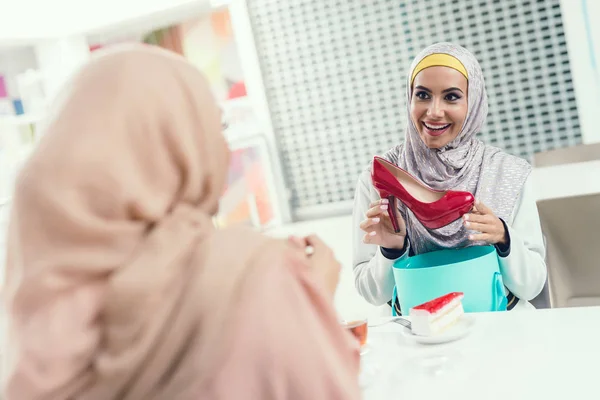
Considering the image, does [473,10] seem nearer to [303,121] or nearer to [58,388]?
[303,121]

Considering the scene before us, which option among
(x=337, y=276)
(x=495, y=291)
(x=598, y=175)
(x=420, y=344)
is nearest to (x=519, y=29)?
(x=598, y=175)

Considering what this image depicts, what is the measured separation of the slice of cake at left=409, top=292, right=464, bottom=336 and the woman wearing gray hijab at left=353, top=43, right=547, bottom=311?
0.29 metres

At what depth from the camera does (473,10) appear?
3.53m

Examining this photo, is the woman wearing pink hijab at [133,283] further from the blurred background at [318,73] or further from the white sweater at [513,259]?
the blurred background at [318,73]

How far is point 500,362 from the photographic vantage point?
36.5 inches

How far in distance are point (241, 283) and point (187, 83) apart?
0.73ft

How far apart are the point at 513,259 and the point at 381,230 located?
0.30 m

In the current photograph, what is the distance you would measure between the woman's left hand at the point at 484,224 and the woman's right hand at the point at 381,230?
0.18 metres

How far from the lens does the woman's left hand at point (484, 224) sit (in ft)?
4.12

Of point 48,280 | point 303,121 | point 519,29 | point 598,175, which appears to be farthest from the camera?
point 303,121

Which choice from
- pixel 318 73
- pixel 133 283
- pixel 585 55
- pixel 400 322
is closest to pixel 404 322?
pixel 400 322

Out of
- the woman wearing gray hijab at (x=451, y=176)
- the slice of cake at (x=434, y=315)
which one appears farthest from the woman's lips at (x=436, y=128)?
the slice of cake at (x=434, y=315)

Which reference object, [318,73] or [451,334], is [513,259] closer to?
[451,334]

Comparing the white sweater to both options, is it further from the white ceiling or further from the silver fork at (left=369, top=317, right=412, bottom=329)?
the white ceiling
